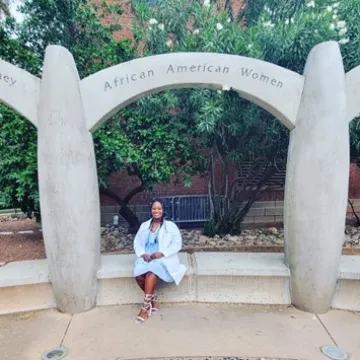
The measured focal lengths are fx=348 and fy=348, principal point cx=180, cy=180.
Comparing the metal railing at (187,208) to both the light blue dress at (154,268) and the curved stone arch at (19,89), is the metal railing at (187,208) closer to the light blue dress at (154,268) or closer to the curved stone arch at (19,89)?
the light blue dress at (154,268)

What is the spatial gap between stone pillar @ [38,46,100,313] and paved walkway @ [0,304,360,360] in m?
0.38

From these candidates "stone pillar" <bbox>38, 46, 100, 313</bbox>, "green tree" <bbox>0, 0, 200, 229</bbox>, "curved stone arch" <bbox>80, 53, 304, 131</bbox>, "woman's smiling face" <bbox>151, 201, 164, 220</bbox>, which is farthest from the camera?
"green tree" <bbox>0, 0, 200, 229</bbox>

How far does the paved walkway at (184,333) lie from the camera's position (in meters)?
3.11

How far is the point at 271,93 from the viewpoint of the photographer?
3.76m

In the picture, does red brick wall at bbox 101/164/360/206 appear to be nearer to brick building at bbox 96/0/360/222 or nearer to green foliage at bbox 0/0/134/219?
brick building at bbox 96/0/360/222

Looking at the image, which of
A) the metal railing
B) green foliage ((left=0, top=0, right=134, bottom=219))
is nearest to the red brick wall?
the metal railing

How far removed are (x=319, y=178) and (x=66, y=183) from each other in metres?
2.65

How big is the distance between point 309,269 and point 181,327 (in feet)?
4.94

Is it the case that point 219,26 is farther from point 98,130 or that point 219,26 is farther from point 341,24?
point 98,130

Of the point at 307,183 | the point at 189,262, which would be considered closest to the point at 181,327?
the point at 189,262

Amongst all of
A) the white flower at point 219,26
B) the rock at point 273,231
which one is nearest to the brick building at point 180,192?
the rock at point 273,231

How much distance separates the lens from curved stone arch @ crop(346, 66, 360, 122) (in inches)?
146

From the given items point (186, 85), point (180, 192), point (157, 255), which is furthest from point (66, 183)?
point (180, 192)

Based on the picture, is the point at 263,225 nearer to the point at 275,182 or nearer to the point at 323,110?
the point at 275,182
